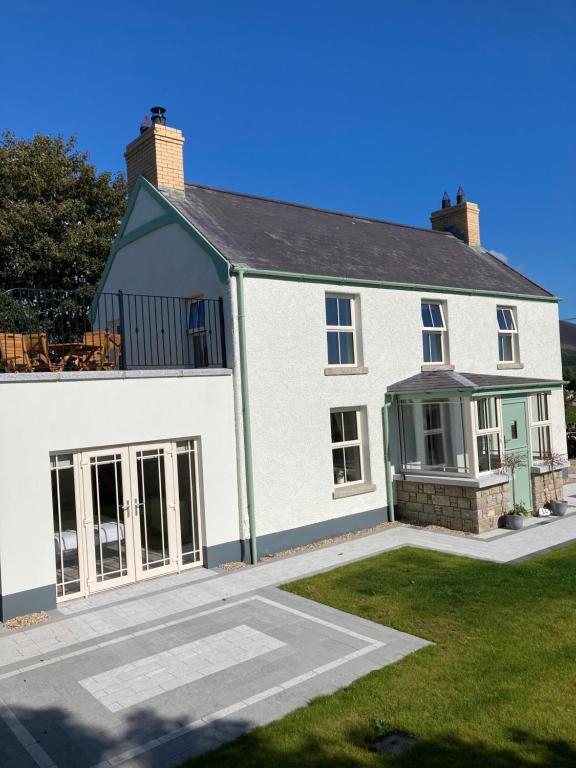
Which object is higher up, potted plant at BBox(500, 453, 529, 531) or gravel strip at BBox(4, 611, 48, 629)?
potted plant at BBox(500, 453, 529, 531)

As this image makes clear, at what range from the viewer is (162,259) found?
45.4 ft

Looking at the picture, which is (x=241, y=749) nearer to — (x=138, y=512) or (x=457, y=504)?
(x=138, y=512)

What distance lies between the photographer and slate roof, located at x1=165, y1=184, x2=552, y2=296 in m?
13.0

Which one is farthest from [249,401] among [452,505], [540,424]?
[540,424]

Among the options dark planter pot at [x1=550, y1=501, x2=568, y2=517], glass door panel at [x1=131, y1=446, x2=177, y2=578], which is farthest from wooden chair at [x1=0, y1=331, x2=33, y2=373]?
dark planter pot at [x1=550, y1=501, x2=568, y2=517]

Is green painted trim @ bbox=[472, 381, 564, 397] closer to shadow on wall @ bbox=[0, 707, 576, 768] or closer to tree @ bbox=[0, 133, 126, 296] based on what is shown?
shadow on wall @ bbox=[0, 707, 576, 768]

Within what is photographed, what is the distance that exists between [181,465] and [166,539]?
1.40m

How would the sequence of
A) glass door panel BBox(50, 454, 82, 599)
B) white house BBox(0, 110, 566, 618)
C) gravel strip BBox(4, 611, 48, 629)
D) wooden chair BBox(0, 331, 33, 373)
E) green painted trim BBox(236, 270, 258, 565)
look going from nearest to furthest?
gravel strip BBox(4, 611, 48, 629) < glass door panel BBox(50, 454, 82, 599) < white house BBox(0, 110, 566, 618) < wooden chair BBox(0, 331, 33, 373) < green painted trim BBox(236, 270, 258, 565)

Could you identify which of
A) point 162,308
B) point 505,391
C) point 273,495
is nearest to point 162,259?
point 162,308

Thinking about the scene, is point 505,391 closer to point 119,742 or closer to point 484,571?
point 484,571

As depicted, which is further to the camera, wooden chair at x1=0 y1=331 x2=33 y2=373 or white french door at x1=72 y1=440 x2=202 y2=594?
wooden chair at x1=0 y1=331 x2=33 y2=373

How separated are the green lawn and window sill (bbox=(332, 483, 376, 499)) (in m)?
3.26

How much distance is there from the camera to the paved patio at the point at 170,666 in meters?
5.68

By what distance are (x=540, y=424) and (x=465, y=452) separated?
4959 mm
